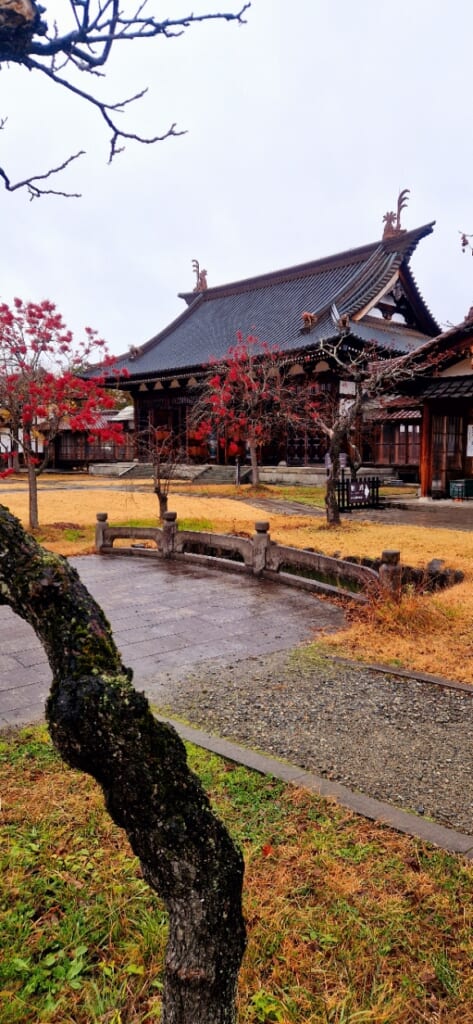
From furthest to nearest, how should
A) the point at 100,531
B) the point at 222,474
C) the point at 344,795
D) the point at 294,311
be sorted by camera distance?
1. the point at 294,311
2. the point at 222,474
3. the point at 100,531
4. the point at 344,795

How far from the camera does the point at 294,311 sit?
100 feet

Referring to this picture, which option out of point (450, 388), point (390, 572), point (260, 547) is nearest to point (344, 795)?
point (390, 572)

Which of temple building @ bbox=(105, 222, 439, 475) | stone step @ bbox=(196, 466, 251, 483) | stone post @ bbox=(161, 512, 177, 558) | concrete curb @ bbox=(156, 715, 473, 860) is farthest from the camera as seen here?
stone step @ bbox=(196, 466, 251, 483)

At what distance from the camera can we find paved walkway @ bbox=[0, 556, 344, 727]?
17.7 ft

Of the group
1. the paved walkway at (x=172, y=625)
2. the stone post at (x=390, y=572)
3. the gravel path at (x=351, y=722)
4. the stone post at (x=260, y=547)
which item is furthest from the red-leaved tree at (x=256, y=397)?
the gravel path at (x=351, y=722)

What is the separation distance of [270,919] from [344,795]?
3.42 ft

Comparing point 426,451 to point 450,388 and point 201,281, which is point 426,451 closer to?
point 450,388

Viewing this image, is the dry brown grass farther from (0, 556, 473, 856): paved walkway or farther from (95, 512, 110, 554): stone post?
(0, 556, 473, 856): paved walkway

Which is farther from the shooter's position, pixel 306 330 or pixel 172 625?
pixel 306 330

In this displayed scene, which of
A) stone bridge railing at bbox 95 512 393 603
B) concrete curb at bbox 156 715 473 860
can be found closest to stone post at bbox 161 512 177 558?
stone bridge railing at bbox 95 512 393 603

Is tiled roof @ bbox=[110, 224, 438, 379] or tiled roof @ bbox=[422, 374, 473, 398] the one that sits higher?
tiled roof @ bbox=[110, 224, 438, 379]

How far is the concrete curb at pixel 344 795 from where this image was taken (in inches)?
120

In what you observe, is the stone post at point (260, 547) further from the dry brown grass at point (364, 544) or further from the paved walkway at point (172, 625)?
the dry brown grass at point (364, 544)

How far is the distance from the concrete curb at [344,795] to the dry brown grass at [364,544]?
88.4 inches
